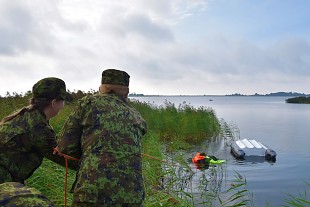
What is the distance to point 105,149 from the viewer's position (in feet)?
10.1

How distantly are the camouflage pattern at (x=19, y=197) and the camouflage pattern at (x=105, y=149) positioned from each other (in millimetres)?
1653

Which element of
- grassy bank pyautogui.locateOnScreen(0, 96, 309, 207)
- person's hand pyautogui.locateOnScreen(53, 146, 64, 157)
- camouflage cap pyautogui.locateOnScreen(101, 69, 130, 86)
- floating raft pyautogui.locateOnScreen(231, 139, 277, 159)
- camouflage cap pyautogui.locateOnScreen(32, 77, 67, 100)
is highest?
camouflage cap pyautogui.locateOnScreen(101, 69, 130, 86)

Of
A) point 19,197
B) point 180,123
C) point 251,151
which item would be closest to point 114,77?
point 19,197

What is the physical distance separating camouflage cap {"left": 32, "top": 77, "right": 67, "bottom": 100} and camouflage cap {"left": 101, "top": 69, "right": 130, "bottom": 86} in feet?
1.46

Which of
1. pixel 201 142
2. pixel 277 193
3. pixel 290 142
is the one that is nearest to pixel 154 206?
pixel 277 193

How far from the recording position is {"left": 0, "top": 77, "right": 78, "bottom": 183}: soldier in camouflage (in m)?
3.32

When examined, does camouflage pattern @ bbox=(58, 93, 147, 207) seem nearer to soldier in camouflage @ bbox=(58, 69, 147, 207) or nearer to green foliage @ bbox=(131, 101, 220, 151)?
soldier in camouflage @ bbox=(58, 69, 147, 207)

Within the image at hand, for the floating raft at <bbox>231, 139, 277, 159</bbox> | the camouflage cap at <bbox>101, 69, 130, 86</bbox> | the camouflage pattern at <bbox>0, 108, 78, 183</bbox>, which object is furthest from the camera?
the floating raft at <bbox>231, 139, 277, 159</bbox>

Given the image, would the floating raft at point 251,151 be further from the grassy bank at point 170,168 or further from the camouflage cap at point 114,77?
the camouflage cap at point 114,77

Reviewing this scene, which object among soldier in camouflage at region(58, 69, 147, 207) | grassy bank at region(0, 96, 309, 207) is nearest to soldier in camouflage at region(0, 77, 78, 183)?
soldier in camouflage at region(58, 69, 147, 207)

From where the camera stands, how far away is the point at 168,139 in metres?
18.8

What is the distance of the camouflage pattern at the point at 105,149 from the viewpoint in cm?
299

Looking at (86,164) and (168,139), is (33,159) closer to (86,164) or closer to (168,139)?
(86,164)

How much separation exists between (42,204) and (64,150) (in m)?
2.08
